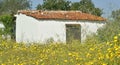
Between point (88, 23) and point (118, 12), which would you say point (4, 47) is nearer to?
point (118, 12)

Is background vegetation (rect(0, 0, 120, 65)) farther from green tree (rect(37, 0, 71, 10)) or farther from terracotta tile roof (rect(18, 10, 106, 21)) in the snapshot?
green tree (rect(37, 0, 71, 10))

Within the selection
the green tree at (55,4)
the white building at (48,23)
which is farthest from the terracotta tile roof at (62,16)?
the green tree at (55,4)

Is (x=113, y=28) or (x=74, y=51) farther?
(x=113, y=28)

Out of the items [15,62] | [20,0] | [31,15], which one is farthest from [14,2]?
[15,62]

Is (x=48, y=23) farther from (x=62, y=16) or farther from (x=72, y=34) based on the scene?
(x=72, y=34)

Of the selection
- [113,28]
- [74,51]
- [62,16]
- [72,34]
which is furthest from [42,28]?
[74,51]

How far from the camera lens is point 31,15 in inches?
1241

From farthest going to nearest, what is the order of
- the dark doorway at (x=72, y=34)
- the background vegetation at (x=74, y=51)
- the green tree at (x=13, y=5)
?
1. the green tree at (x=13, y=5)
2. the dark doorway at (x=72, y=34)
3. the background vegetation at (x=74, y=51)

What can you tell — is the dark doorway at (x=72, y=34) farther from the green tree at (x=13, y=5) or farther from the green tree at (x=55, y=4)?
the green tree at (x=13, y=5)

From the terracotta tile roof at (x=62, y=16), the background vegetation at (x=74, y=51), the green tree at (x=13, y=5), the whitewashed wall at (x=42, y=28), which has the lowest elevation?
the green tree at (x=13, y=5)

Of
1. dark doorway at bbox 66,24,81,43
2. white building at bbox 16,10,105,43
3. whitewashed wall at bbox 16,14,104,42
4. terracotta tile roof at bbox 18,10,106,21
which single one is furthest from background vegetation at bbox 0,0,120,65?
terracotta tile roof at bbox 18,10,106,21

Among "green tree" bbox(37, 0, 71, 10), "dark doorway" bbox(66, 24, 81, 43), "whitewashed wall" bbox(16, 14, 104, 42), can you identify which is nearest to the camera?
"dark doorway" bbox(66, 24, 81, 43)

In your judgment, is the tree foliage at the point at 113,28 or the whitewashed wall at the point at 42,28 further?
the whitewashed wall at the point at 42,28

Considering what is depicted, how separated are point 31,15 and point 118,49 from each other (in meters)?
25.8
